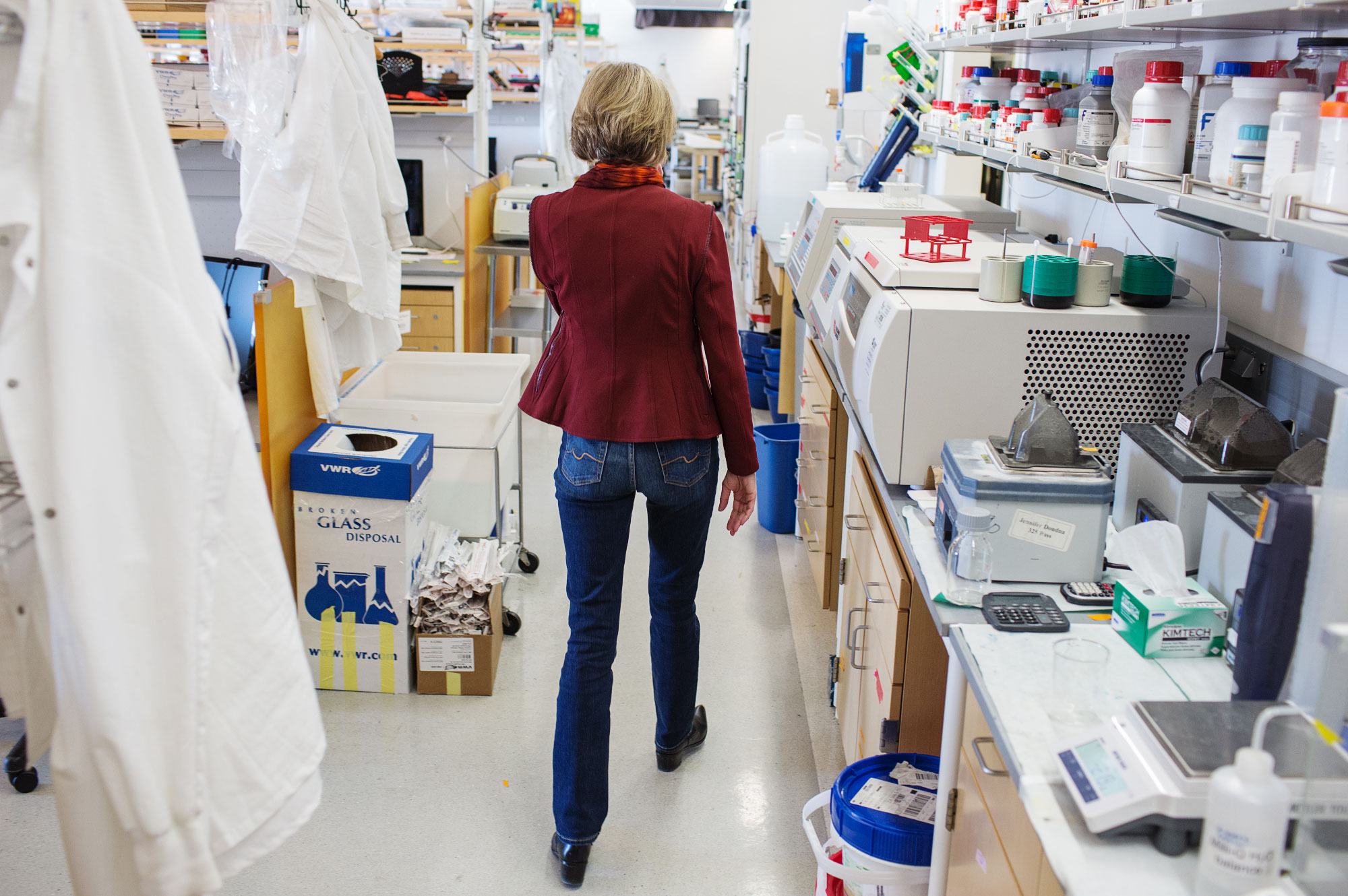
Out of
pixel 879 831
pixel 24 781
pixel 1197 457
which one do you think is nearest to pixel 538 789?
pixel 879 831

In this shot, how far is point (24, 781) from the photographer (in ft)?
7.61

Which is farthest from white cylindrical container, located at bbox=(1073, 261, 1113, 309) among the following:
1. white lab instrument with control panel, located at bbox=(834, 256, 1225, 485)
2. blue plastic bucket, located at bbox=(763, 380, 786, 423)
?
blue plastic bucket, located at bbox=(763, 380, 786, 423)

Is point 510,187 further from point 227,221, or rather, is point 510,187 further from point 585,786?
point 585,786

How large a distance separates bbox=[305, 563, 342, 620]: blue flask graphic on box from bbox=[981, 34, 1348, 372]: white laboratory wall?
2010mm

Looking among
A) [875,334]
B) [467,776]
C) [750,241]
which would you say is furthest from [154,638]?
[750,241]

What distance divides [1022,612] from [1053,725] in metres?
0.28

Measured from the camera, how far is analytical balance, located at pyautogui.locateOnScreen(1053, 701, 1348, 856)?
3.07 feet

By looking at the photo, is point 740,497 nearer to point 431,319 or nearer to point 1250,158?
point 1250,158

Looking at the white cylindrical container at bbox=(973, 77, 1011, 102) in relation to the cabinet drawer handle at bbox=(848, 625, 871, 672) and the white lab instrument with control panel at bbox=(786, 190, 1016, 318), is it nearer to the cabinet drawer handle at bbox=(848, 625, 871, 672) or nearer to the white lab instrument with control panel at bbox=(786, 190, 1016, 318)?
the white lab instrument with control panel at bbox=(786, 190, 1016, 318)

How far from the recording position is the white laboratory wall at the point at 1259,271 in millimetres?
1739

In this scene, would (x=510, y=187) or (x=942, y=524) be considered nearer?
(x=942, y=524)

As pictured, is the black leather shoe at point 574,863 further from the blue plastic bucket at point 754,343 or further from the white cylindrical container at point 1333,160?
the blue plastic bucket at point 754,343

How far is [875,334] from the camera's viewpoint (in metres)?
1.95

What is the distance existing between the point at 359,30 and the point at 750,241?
3.41 meters
